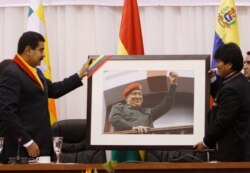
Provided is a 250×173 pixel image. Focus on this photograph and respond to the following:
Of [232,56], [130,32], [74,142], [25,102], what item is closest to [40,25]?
[130,32]

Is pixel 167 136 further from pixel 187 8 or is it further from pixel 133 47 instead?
pixel 187 8

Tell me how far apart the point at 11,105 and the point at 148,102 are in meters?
0.95

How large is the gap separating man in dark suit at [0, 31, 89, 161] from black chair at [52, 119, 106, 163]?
3.63 feet

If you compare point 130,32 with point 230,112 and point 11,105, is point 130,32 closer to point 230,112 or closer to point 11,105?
point 11,105

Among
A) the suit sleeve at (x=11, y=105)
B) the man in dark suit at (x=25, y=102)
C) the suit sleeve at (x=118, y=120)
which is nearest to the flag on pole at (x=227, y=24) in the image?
the suit sleeve at (x=118, y=120)

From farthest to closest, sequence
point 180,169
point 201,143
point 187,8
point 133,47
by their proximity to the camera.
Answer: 1. point 187,8
2. point 133,47
3. point 201,143
4. point 180,169

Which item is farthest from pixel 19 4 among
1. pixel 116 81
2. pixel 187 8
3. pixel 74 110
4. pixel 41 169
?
pixel 41 169

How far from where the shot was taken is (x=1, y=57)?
7332mm

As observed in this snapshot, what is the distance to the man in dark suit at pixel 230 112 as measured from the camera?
4875 mm

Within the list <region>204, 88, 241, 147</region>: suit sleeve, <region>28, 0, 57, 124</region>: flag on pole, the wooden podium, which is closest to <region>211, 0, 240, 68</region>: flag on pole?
<region>28, 0, 57, 124</region>: flag on pole

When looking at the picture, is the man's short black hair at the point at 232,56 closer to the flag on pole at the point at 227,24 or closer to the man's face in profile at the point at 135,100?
the man's face in profile at the point at 135,100

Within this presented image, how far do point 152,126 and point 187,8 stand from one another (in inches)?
89.2

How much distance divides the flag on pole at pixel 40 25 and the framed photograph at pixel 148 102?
1.54 m

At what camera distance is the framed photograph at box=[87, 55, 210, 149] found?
17.2 feet
